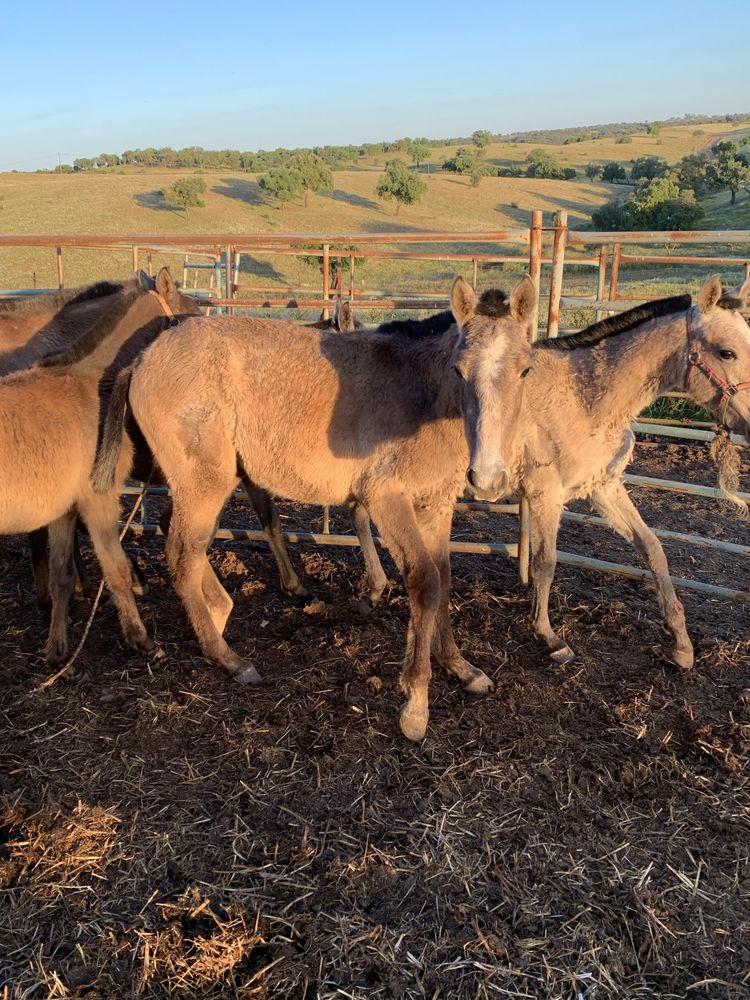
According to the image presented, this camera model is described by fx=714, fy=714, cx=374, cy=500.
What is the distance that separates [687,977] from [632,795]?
92cm

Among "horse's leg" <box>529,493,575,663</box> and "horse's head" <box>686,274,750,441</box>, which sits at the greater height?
"horse's head" <box>686,274,750,441</box>

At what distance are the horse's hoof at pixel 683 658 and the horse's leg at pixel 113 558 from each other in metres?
3.20

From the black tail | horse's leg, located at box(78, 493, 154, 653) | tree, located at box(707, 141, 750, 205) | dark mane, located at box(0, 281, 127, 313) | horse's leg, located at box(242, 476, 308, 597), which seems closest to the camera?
the black tail

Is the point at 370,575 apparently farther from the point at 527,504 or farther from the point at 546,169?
the point at 546,169

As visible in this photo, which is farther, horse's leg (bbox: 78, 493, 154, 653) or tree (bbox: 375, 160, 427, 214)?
tree (bbox: 375, 160, 427, 214)

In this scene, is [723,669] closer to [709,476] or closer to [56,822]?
[56,822]

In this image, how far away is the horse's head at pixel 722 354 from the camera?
13.0 feet

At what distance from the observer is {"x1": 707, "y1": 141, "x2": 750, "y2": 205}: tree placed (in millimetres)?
40344

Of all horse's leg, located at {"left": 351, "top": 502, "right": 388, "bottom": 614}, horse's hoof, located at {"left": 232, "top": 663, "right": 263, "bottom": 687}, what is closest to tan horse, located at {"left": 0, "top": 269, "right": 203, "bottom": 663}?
horse's hoof, located at {"left": 232, "top": 663, "right": 263, "bottom": 687}

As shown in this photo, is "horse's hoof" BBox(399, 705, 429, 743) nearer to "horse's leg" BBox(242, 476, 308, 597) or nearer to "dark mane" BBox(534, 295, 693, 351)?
"horse's leg" BBox(242, 476, 308, 597)

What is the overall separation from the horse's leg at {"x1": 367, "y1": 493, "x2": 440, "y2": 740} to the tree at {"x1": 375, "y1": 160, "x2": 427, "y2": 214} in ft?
148

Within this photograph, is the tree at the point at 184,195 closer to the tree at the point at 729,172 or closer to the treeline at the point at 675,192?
the treeline at the point at 675,192

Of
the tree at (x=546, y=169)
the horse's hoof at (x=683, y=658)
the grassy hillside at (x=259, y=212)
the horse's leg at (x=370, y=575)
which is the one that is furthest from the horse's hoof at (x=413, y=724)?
the tree at (x=546, y=169)

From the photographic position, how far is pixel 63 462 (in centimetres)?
409
